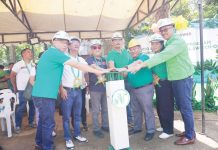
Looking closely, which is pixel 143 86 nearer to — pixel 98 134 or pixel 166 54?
pixel 166 54

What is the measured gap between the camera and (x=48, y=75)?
383cm

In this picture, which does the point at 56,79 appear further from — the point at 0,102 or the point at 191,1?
the point at 191,1

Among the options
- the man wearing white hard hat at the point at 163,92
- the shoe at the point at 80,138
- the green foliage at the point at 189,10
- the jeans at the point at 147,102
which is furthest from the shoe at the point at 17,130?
the green foliage at the point at 189,10

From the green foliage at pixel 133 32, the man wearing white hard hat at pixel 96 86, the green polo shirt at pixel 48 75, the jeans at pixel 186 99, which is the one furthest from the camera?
the green foliage at pixel 133 32

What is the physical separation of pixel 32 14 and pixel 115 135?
6.18m

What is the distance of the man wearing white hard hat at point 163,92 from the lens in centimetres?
439

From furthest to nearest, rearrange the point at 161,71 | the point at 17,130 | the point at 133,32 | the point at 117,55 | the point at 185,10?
the point at 185,10, the point at 133,32, the point at 17,130, the point at 117,55, the point at 161,71

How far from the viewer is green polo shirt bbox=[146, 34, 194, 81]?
3.97 m

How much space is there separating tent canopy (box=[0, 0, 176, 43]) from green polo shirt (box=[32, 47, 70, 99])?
4.34 metres

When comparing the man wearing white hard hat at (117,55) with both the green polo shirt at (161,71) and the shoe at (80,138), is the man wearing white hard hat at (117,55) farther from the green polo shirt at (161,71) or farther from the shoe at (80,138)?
the shoe at (80,138)

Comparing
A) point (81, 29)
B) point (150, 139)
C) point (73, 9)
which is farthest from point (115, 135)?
point (81, 29)

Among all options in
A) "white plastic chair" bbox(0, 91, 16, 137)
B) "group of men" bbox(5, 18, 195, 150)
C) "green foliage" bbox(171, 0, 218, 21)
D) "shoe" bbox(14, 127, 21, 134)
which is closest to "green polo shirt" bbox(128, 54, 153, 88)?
"group of men" bbox(5, 18, 195, 150)

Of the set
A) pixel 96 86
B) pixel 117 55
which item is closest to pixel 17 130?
pixel 96 86

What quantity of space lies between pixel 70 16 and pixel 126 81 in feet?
16.0
